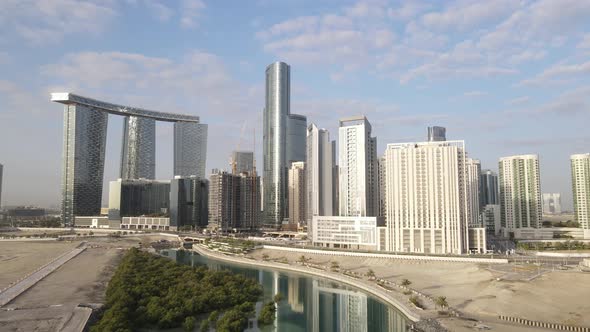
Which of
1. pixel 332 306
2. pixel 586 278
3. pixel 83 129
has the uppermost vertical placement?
pixel 83 129

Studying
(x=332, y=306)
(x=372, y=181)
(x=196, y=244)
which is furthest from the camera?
(x=196, y=244)

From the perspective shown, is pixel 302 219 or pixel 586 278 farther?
pixel 302 219

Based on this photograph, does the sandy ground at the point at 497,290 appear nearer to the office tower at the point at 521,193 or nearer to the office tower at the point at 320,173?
the office tower at the point at 320,173

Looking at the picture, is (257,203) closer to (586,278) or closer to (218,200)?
(218,200)

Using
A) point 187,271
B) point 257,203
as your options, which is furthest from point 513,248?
point 257,203

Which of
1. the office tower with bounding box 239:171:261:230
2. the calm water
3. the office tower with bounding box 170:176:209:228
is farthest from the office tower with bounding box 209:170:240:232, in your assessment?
the calm water

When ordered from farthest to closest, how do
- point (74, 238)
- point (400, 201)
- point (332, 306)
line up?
1. point (74, 238)
2. point (400, 201)
3. point (332, 306)
